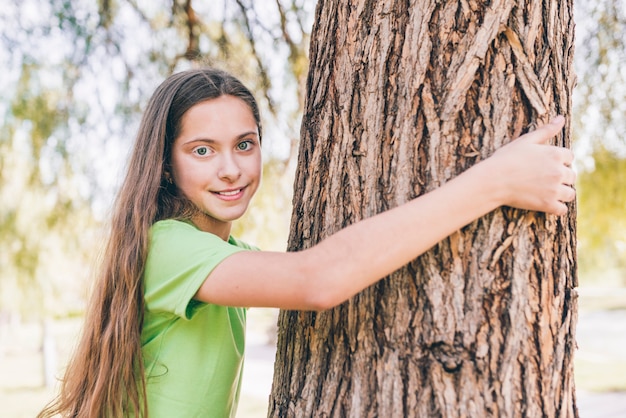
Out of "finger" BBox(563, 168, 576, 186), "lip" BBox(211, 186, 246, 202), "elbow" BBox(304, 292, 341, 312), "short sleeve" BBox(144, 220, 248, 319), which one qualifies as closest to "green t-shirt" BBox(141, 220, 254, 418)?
"short sleeve" BBox(144, 220, 248, 319)

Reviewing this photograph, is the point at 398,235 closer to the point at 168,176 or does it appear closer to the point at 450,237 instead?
the point at 450,237

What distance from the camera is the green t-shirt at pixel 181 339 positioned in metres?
1.45

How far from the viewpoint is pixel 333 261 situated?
127cm

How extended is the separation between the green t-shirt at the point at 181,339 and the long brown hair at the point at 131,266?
0.11ft

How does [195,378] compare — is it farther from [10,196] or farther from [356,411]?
[10,196]

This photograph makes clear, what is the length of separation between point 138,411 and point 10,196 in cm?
427

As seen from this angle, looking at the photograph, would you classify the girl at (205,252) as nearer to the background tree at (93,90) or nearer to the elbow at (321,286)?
the elbow at (321,286)

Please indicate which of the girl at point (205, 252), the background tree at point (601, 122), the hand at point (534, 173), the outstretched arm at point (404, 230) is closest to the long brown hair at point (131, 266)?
the girl at point (205, 252)

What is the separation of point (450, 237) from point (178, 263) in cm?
56

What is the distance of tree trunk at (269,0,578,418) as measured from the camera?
1.31 meters

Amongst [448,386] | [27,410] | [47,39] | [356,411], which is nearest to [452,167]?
[448,386]

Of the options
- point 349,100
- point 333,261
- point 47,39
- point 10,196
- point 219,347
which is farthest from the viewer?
point 10,196

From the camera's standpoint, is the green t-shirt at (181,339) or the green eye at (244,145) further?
the green eye at (244,145)

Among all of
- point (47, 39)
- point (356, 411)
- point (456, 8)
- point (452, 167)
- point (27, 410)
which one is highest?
point (47, 39)
